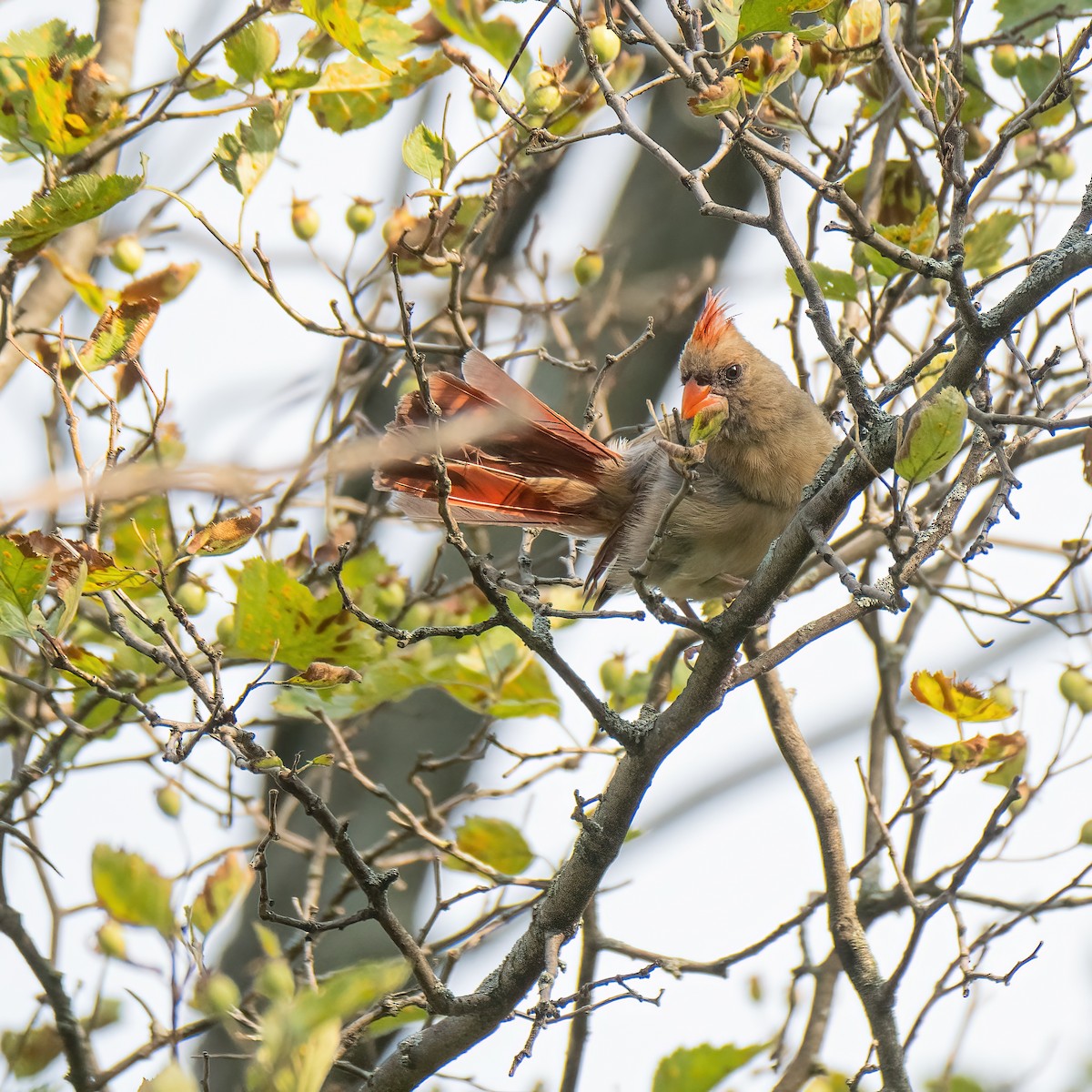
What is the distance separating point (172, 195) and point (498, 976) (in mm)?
1311

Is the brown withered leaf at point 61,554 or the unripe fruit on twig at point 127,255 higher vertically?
the unripe fruit on twig at point 127,255

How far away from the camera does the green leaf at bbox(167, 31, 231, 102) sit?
2271 mm

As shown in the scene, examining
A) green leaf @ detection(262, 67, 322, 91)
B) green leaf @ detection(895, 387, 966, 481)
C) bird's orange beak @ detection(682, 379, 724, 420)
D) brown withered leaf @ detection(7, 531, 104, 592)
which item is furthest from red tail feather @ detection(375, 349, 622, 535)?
green leaf @ detection(895, 387, 966, 481)

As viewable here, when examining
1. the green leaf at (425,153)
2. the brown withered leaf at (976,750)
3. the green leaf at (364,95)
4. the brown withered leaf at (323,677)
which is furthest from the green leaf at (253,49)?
the brown withered leaf at (976,750)

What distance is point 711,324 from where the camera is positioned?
2947 millimetres

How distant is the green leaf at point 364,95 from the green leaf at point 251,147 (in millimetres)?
242

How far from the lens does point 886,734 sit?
2943 mm

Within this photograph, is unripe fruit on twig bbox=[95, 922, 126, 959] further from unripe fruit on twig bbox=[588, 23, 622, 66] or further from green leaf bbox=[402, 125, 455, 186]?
unripe fruit on twig bbox=[588, 23, 622, 66]

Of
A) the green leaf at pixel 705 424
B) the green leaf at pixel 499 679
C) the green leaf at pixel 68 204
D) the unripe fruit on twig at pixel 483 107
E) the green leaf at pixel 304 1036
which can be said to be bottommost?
the green leaf at pixel 304 1036

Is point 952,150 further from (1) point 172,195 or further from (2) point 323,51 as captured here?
(2) point 323,51

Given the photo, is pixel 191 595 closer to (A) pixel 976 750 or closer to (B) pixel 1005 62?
(A) pixel 976 750

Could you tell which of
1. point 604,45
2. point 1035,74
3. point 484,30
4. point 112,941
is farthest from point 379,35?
point 112,941

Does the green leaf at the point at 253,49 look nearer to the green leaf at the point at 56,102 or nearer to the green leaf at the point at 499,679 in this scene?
the green leaf at the point at 56,102

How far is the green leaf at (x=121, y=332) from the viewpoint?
6.77 feet
